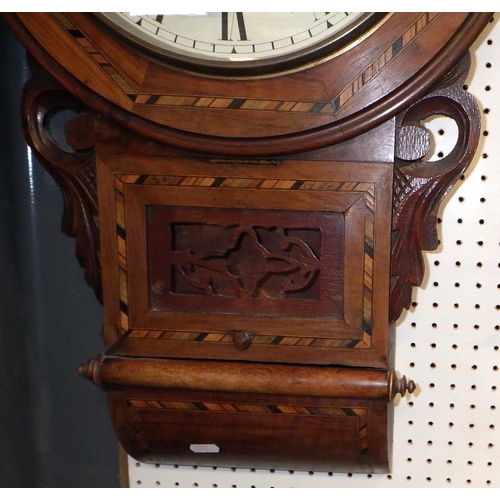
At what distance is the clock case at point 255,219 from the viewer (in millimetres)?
805

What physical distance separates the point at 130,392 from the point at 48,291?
0.75ft

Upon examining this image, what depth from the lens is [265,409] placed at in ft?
3.00

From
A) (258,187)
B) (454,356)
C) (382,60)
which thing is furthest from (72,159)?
(454,356)

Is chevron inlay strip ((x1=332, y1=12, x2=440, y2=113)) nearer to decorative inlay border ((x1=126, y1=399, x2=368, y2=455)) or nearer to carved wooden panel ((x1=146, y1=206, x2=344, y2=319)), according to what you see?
carved wooden panel ((x1=146, y1=206, x2=344, y2=319))

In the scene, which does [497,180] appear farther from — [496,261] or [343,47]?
[343,47]

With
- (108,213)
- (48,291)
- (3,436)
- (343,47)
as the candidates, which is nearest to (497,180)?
(343,47)

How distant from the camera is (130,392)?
36.4 inches

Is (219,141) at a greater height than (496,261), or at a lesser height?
greater

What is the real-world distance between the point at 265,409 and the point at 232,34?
17.6 inches

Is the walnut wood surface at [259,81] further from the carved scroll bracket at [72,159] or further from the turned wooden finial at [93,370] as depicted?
→ the turned wooden finial at [93,370]

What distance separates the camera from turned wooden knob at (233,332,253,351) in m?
0.88

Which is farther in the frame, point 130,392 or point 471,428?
point 471,428

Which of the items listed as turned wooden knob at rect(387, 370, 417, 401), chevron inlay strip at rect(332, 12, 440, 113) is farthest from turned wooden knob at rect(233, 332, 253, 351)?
chevron inlay strip at rect(332, 12, 440, 113)

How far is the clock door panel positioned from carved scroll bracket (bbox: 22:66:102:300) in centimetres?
4
